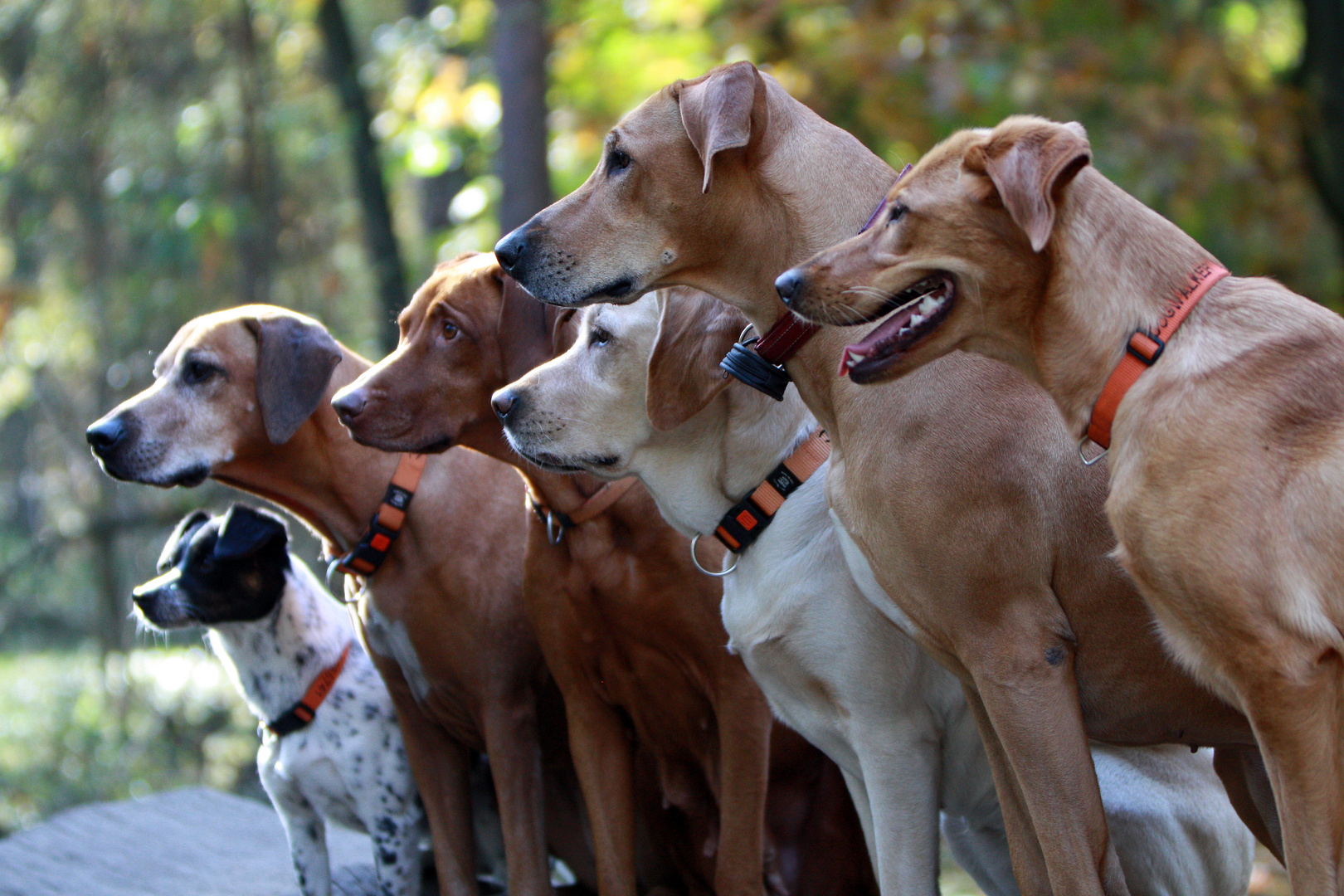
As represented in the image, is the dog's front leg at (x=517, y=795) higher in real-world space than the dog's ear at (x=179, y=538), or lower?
lower

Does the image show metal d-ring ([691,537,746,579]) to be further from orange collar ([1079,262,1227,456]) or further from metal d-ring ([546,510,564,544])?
orange collar ([1079,262,1227,456])

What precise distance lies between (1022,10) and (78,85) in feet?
24.3

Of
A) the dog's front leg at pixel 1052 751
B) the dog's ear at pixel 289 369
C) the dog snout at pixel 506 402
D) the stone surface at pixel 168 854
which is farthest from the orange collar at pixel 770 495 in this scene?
the stone surface at pixel 168 854

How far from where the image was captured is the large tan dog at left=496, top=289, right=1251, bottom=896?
3.21 meters

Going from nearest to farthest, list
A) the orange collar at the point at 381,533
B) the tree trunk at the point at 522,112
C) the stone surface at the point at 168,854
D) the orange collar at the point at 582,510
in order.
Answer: the orange collar at the point at 582,510 < the orange collar at the point at 381,533 < the stone surface at the point at 168,854 < the tree trunk at the point at 522,112

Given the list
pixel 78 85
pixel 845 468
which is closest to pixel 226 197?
pixel 78 85

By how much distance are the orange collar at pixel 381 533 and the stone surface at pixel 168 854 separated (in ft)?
4.41

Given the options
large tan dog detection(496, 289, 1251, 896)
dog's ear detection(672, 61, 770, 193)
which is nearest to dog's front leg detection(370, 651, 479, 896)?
large tan dog detection(496, 289, 1251, 896)

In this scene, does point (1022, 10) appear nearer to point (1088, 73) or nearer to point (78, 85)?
point (1088, 73)

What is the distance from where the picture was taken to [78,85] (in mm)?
10062

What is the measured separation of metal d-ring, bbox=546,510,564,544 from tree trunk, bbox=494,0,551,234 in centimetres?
460

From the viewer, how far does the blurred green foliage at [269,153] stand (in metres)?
8.23

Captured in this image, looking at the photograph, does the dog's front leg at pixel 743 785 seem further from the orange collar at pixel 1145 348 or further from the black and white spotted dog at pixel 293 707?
the orange collar at pixel 1145 348

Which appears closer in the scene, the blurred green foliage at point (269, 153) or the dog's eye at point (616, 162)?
the dog's eye at point (616, 162)
